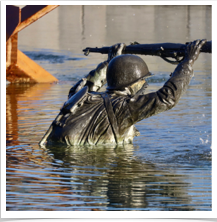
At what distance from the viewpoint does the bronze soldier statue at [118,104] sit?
749 centimetres

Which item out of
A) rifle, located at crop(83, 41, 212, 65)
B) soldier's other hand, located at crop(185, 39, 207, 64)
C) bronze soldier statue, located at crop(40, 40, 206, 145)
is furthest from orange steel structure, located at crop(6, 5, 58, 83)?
soldier's other hand, located at crop(185, 39, 207, 64)

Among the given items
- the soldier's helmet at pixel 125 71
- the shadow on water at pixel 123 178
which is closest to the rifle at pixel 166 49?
the soldier's helmet at pixel 125 71

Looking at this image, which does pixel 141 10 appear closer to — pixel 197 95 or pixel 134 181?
pixel 197 95

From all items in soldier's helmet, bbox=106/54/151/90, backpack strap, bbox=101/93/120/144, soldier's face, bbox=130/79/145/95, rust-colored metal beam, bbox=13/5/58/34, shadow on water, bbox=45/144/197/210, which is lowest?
shadow on water, bbox=45/144/197/210

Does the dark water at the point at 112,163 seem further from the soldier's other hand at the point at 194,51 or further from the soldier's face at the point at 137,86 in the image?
the soldier's other hand at the point at 194,51

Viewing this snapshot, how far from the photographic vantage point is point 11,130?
9242mm

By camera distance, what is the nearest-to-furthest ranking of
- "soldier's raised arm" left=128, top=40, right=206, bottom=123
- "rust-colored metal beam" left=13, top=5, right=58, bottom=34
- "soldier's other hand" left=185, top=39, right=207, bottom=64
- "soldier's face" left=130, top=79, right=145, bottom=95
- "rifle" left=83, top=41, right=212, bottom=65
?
1. "soldier's raised arm" left=128, top=40, right=206, bottom=123
2. "soldier's other hand" left=185, top=39, right=207, bottom=64
3. "rifle" left=83, top=41, right=212, bottom=65
4. "soldier's face" left=130, top=79, right=145, bottom=95
5. "rust-colored metal beam" left=13, top=5, right=58, bottom=34

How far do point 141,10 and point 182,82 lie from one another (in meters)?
34.3

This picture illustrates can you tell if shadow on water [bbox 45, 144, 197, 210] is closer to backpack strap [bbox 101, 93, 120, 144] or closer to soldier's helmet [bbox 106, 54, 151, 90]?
backpack strap [bbox 101, 93, 120, 144]

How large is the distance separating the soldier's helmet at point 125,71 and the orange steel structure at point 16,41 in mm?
6677

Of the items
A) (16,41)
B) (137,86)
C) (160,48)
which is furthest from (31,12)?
(137,86)

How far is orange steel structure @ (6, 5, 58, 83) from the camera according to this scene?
14125 mm

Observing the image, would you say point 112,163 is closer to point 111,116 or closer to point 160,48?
point 111,116
